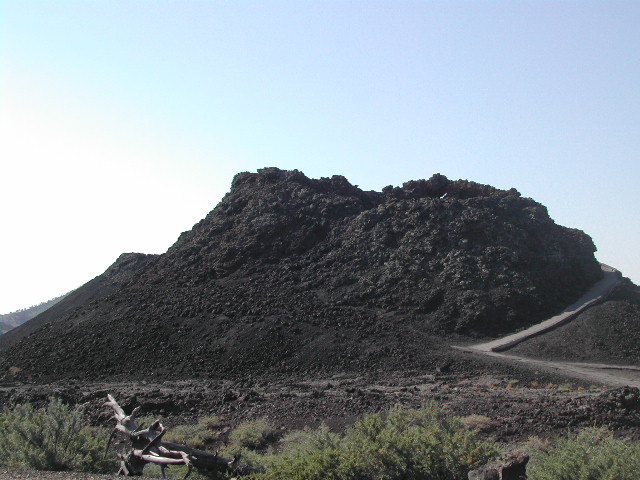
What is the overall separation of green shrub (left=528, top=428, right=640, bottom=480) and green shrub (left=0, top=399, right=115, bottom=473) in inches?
320

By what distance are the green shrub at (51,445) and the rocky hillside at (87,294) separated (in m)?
37.8

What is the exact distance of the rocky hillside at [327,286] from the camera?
35562mm

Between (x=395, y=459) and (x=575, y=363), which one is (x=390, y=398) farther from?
(x=575, y=363)

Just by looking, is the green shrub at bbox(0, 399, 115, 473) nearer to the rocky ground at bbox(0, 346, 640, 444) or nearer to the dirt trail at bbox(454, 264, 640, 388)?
the rocky ground at bbox(0, 346, 640, 444)

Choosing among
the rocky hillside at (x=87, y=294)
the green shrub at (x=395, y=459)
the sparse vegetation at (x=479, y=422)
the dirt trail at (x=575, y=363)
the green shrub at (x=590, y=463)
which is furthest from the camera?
the rocky hillside at (x=87, y=294)

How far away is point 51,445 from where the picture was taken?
12.0 m

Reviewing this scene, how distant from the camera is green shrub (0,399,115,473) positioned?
11.6 m

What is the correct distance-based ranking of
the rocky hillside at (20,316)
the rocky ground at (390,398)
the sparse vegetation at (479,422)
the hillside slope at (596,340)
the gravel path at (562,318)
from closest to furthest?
1. the sparse vegetation at (479,422)
2. the rocky ground at (390,398)
3. the hillside slope at (596,340)
4. the gravel path at (562,318)
5. the rocky hillside at (20,316)

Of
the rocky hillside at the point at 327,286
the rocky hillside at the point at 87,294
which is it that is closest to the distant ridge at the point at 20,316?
the rocky hillside at the point at 87,294

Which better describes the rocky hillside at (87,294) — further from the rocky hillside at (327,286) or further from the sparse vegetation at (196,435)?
the sparse vegetation at (196,435)

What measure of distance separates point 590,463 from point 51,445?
936 cm

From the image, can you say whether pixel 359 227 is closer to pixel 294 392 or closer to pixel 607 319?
pixel 607 319

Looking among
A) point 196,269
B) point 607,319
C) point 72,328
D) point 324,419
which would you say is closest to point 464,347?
point 607,319

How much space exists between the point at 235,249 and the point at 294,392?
2471cm
